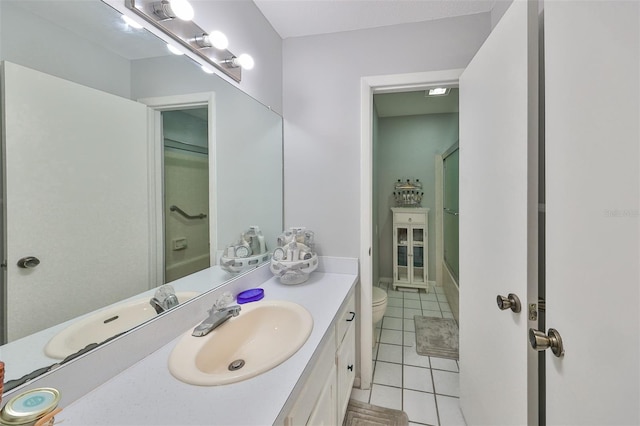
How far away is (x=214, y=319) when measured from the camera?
3.01 ft

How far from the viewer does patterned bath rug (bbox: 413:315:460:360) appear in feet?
6.55

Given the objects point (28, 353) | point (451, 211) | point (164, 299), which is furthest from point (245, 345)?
point (451, 211)

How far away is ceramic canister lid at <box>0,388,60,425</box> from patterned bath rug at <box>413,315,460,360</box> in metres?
2.16

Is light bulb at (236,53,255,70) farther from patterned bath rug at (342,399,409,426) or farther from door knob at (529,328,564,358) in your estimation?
patterned bath rug at (342,399,409,426)

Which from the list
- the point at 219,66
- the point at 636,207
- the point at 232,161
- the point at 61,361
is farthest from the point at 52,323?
the point at 636,207

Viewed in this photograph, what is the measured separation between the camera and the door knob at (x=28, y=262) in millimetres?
541

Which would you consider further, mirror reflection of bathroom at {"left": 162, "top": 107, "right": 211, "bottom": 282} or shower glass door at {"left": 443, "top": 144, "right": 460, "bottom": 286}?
shower glass door at {"left": 443, "top": 144, "right": 460, "bottom": 286}

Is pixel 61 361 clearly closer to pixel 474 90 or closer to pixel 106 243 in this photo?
pixel 106 243

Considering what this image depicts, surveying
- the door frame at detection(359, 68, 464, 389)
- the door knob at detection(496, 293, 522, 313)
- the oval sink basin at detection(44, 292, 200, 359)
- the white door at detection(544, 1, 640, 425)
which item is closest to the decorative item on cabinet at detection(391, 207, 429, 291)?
the door frame at detection(359, 68, 464, 389)

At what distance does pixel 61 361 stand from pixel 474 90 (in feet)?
5.62

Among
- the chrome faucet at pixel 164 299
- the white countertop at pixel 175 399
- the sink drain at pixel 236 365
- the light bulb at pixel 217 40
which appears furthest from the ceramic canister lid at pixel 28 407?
the light bulb at pixel 217 40

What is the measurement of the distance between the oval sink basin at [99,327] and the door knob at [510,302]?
1200 mm

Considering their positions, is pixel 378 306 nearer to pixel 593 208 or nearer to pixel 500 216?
pixel 500 216

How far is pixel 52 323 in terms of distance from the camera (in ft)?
1.95
